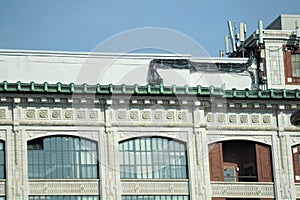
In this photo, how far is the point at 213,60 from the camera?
218 feet

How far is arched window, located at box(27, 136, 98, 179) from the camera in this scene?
59.3m

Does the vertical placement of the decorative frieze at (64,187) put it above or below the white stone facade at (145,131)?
A: below

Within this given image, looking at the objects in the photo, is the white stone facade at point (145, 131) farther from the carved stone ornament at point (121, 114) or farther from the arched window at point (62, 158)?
the arched window at point (62, 158)

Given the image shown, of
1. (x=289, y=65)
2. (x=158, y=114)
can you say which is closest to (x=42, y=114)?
(x=158, y=114)

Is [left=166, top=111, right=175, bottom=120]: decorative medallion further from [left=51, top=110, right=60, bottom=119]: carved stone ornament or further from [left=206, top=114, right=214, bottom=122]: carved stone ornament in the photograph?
[left=51, top=110, right=60, bottom=119]: carved stone ornament

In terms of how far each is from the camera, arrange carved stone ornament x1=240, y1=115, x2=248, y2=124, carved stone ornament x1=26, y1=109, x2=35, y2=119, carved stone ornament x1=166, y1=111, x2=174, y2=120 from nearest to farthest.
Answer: carved stone ornament x1=26, y1=109, x2=35, y2=119 → carved stone ornament x1=166, y1=111, x2=174, y2=120 → carved stone ornament x1=240, y1=115, x2=248, y2=124

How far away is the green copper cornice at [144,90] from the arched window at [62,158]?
9.54 feet

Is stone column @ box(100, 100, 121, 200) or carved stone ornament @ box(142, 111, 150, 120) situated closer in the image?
stone column @ box(100, 100, 121, 200)

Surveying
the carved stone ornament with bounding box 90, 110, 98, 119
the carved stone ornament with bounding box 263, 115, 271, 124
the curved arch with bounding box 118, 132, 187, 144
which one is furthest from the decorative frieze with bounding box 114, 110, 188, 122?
the carved stone ornament with bounding box 263, 115, 271, 124

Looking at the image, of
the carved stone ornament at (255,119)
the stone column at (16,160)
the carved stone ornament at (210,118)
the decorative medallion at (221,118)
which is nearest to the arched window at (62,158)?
the stone column at (16,160)

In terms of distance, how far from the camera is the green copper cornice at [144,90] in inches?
2338

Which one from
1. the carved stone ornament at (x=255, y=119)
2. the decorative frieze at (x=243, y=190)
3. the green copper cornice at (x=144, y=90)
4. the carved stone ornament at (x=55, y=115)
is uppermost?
the green copper cornice at (x=144, y=90)

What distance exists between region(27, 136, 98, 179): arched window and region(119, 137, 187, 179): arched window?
1.93m

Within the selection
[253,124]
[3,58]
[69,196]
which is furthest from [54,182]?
[253,124]
